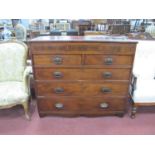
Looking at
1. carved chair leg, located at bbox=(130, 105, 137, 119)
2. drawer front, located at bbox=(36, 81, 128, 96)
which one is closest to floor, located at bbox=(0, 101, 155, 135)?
carved chair leg, located at bbox=(130, 105, 137, 119)

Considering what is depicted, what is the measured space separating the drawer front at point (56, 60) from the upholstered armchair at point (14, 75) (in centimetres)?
39

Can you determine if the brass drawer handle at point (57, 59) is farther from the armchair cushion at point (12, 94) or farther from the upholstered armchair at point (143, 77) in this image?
the upholstered armchair at point (143, 77)

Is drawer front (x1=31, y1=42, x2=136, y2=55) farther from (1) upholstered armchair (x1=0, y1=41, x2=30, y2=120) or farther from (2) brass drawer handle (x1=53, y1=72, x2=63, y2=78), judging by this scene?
(1) upholstered armchair (x1=0, y1=41, x2=30, y2=120)

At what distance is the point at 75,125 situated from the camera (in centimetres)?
229

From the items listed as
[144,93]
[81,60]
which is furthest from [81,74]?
[144,93]

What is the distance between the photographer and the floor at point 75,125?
2.17 metres

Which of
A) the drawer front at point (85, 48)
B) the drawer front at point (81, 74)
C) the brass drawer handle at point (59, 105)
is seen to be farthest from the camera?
the brass drawer handle at point (59, 105)

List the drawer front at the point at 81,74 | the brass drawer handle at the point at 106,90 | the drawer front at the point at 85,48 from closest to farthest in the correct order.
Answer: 1. the drawer front at the point at 85,48
2. the drawer front at the point at 81,74
3. the brass drawer handle at the point at 106,90

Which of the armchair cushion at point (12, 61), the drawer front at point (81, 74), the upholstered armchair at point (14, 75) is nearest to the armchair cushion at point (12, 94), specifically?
A: the upholstered armchair at point (14, 75)

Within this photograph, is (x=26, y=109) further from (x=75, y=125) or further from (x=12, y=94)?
(x=75, y=125)

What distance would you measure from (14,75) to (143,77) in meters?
2.03

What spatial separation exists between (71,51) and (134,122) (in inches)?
54.5

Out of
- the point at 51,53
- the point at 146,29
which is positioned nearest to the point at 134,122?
the point at 51,53

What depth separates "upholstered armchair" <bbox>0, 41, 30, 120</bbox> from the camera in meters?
2.18
